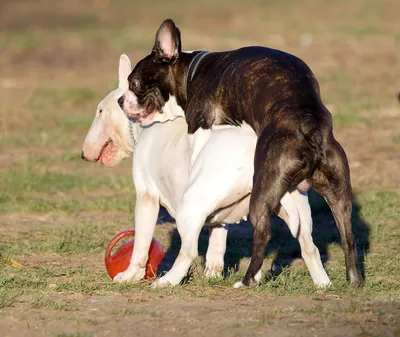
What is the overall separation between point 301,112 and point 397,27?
20.2m

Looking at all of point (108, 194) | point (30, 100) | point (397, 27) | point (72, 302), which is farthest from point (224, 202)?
point (397, 27)

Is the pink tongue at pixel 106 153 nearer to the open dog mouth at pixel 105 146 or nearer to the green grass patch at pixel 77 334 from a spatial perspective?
the open dog mouth at pixel 105 146

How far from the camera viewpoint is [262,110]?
6363mm

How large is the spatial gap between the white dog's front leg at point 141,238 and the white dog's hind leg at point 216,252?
1.55 feet

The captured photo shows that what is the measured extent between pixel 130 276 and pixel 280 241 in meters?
2.00

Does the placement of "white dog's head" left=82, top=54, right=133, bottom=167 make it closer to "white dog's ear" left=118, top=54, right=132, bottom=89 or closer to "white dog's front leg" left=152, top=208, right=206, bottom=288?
"white dog's ear" left=118, top=54, right=132, bottom=89

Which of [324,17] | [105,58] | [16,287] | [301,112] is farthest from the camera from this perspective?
[324,17]

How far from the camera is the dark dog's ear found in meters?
7.19

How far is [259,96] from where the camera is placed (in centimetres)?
645

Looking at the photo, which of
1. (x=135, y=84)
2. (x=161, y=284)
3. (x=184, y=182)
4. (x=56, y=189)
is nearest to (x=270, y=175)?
(x=184, y=182)

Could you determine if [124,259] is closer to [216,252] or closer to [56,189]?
[216,252]

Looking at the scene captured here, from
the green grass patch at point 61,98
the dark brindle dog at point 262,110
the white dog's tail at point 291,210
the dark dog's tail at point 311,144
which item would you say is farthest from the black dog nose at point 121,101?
the green grass patch at point 61,98

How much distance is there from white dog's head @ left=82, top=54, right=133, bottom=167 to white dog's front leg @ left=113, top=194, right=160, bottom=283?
788mm

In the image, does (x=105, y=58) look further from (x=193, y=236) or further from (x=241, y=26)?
(x=193, y=236)
